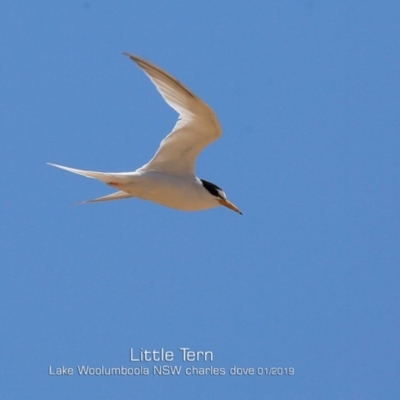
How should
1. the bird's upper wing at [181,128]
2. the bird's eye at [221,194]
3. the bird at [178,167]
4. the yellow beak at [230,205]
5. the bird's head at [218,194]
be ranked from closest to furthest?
the bird's upper wing at [181,128] → the bird at [178,167] → the bird's head at [218,194] → the bird's eye at [221,194] → the yellow beak at [230,205]

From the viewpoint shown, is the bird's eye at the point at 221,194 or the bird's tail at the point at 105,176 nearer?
the bird's tail at the point at 105,176

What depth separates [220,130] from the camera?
498 inches

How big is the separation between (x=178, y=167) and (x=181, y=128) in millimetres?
553

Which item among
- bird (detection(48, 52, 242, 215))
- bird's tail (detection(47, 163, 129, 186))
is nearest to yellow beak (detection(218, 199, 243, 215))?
bird (detection(48, 52, 242, 215))

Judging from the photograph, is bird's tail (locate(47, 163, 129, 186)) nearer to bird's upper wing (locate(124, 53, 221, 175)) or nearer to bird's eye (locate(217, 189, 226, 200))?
bird's upper wing (locate(124, 53, 221, 175))

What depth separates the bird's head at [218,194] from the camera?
1341cm

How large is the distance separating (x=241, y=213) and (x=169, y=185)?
4.49 feet

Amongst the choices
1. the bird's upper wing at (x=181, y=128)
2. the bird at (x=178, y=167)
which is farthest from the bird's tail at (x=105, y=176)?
the bird's upper wing at (x=181, y=128)

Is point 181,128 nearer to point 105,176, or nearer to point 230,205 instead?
point 105,176

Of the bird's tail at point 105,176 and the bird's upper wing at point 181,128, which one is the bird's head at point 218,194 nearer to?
the bird's upper wing at point 181,128

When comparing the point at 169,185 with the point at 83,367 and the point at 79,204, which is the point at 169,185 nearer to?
the point at 79,204

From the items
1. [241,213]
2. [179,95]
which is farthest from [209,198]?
[179,95]

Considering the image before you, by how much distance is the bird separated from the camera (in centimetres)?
1232

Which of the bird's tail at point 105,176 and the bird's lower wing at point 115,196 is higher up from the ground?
the bird's lower wing at point 115,196
